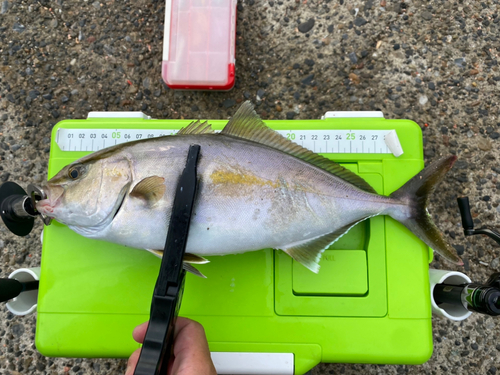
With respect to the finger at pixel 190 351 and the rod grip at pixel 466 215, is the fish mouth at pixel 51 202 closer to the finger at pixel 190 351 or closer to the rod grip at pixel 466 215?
the finger at pixel 190 351

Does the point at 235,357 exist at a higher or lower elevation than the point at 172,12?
lower

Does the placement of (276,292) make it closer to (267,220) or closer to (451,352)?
(267,220)

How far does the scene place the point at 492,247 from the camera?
1595mm

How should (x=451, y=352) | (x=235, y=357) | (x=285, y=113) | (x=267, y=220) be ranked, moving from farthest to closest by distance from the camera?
(x=285, y=113), (x=451, y=352), (x=235, y=357), (x=267, y=220)

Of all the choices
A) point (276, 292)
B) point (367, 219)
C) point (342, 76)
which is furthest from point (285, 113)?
point (276, 292)

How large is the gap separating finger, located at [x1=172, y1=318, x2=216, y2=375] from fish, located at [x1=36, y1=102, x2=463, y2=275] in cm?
18

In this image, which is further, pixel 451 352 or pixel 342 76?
pixel 342 76

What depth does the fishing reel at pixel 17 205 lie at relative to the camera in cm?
116

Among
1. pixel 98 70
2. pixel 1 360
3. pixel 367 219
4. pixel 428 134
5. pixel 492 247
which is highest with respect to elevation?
pixel 98 70

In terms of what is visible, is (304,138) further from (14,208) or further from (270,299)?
(14,208)

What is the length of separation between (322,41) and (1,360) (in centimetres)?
A: 218

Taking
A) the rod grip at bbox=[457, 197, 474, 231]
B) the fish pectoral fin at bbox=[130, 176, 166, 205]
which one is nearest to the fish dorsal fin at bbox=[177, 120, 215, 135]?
the fish pectoral fin at bbox=[130, 176, 166, 205]

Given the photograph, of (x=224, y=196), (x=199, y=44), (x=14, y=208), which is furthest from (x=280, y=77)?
(x=14, y=208)

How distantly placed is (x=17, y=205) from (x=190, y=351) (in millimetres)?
775
